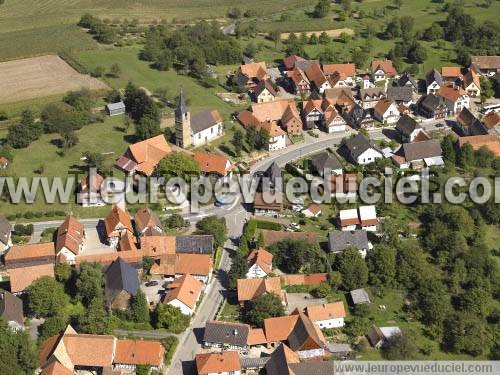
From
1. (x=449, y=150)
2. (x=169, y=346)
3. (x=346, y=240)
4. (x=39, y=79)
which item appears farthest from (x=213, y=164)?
(x=39, y=79)

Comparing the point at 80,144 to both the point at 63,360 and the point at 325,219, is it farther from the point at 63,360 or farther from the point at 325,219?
the point at 63,360

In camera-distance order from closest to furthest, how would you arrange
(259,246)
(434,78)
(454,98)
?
(259,246) → (454,98) → (434,78)

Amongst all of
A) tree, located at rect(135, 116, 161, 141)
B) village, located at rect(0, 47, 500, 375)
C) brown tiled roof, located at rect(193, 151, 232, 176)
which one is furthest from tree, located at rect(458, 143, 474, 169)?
tree, located at rect(135, 116, 161, 141)

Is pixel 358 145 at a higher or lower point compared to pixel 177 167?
lower

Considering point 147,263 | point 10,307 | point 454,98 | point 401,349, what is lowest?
point 401,349

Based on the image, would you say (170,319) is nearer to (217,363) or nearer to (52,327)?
(217,363)

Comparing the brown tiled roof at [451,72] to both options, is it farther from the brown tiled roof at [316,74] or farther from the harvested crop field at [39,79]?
the harvested crop field at [39,79]

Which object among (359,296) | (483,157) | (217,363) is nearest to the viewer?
(217,363)
